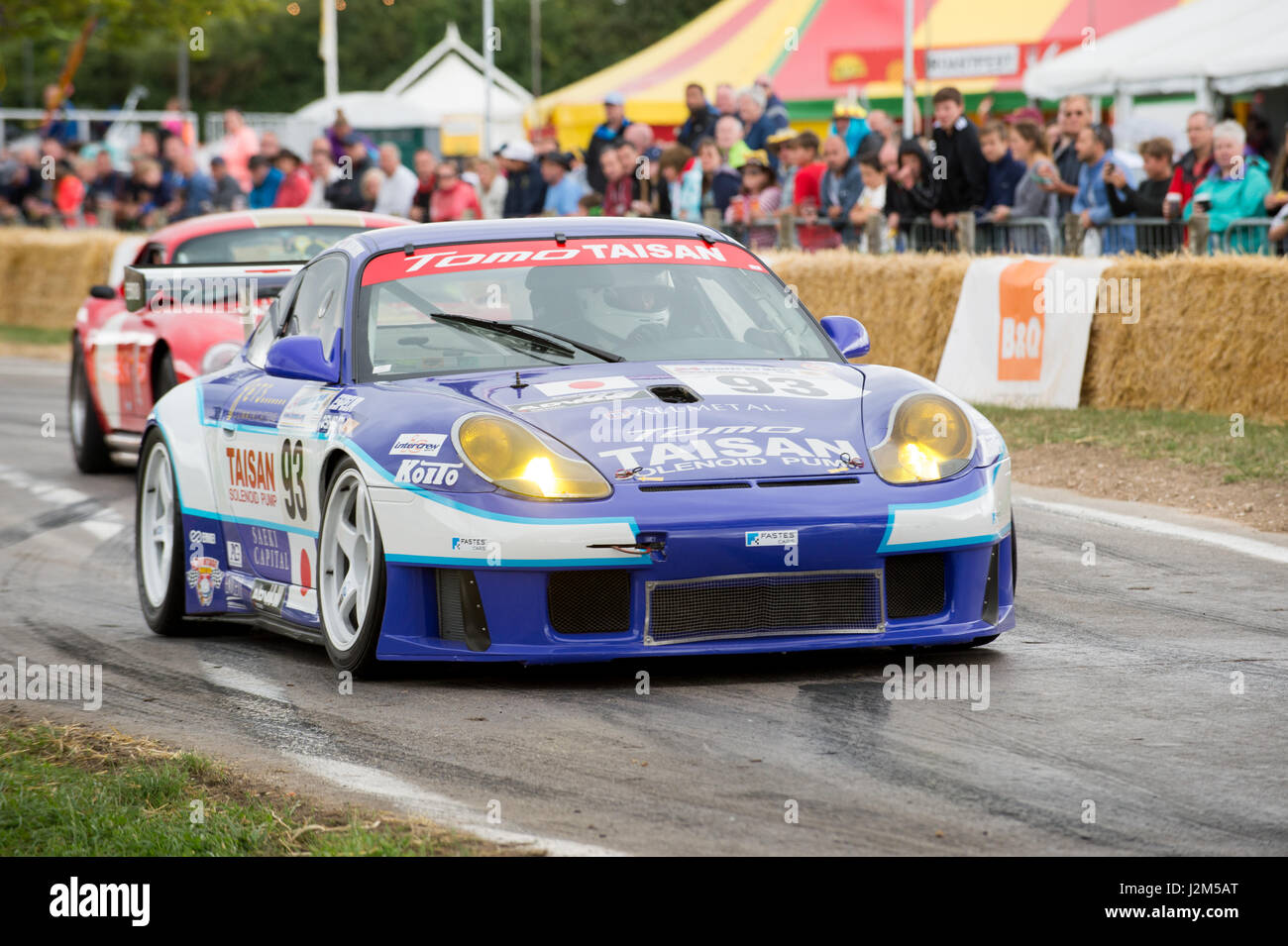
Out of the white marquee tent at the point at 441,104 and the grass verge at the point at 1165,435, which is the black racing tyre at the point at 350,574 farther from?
the white marquee tent at the point at 441,104

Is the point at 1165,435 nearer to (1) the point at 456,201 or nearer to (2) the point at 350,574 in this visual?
(2) the point at 350,574

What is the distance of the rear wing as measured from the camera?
40.5ft

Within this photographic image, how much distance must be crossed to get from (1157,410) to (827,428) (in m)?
7.18

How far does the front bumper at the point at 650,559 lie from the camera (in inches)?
228

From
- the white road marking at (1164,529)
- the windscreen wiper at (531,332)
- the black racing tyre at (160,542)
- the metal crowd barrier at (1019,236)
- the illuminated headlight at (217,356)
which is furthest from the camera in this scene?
the metal crowd barrier at (1019,236)

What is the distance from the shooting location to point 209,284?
1248cm

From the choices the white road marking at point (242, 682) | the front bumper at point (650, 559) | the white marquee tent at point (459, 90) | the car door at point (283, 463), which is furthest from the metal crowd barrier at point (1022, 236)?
the white marquee tent at point (459, 90)

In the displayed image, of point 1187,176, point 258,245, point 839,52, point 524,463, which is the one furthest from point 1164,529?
point 839,52

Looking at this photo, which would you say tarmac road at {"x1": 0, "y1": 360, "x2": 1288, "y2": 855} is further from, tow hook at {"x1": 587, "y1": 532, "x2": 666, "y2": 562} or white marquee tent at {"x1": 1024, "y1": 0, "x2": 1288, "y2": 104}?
white marquee tent at {"x1": 1024, "y1": 0, "x2": 1288, "y2": 104}

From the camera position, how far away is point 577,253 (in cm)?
714

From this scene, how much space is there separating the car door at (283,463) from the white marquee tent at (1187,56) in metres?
13.1

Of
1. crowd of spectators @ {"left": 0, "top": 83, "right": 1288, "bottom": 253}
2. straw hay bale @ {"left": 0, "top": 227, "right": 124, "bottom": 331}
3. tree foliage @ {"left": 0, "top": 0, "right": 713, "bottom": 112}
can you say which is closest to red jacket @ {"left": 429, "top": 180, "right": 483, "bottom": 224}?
crowd of spectators @ {"left": 0, "top": 83, "right": 1288, "bottom": 253}

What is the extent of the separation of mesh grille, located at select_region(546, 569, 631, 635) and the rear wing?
22.4 feet
